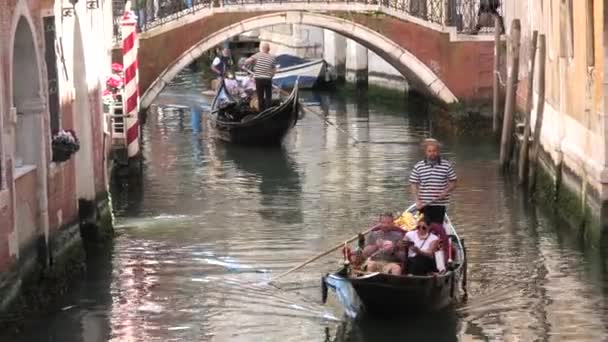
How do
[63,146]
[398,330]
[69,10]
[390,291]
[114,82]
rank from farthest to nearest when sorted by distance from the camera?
[114,82]
[69,10]
[63,146]
[398,330]
[390,291]

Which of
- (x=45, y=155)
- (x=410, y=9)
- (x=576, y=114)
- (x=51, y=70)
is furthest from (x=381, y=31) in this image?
(x=45, y=155)

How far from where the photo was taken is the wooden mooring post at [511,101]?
338 inches

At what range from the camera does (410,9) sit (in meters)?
11.6

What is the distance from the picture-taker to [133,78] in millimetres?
8258

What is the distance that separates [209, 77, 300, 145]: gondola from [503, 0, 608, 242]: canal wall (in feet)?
6.90

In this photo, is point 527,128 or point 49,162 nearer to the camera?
point 49,162

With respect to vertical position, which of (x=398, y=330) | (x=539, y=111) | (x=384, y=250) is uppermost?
(x=539, y=111)

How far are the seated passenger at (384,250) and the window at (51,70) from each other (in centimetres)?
126

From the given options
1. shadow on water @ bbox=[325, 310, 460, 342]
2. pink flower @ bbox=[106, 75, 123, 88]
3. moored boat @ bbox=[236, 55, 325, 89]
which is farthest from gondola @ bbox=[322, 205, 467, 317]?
moored boat @ bbox=[236, 55, 325, 89]

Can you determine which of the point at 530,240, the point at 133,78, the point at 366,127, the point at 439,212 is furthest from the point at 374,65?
the point at 439,212

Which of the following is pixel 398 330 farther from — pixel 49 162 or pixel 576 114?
pixel 576 114

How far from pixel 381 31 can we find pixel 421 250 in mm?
6319

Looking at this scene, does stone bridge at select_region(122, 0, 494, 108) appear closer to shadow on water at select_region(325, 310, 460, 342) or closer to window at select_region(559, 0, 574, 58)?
window at select_region(559, 0, 574, 58)

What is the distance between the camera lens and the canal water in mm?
5059
